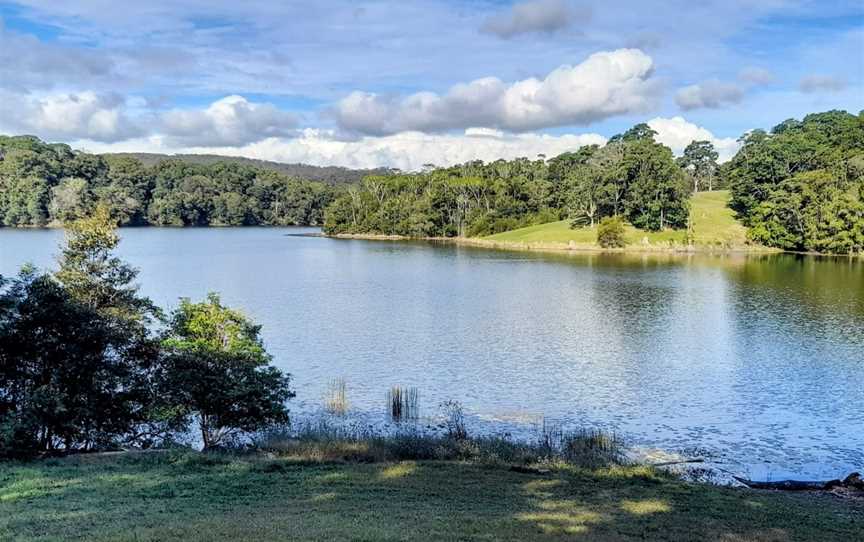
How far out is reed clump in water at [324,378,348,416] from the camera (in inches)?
1024

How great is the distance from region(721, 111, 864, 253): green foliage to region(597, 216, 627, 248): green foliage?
22.2 metres

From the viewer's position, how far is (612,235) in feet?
358

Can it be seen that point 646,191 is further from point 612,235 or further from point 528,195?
point 528,195

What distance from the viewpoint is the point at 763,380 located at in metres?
31.1

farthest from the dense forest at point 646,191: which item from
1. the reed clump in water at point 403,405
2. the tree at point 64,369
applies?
the tree at point 64,369

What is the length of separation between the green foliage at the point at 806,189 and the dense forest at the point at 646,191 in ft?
0.55

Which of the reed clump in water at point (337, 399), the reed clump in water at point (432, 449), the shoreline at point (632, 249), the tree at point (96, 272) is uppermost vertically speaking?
the tree at point (96, 272)

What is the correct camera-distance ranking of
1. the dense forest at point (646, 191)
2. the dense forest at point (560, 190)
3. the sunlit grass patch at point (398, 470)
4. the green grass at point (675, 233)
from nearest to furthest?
the sunlit grass patch at point (398, 470) < the dense forest at point (646, 191) < the dense forest at point (560, 190) < the green grass at point (675, 233)

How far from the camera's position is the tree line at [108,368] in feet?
60.4

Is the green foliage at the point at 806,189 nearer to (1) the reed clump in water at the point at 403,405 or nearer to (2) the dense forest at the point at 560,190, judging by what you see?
(2) the dense forest at the point at 560,190

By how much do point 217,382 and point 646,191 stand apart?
104 meters

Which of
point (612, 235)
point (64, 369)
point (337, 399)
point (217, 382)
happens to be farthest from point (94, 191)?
point (217, 382)

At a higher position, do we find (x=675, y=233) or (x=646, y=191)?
(x=646, y=191)

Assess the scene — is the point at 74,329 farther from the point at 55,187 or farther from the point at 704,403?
the point at 55,187
